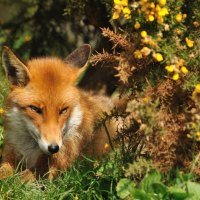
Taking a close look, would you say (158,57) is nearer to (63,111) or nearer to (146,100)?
(146,100)

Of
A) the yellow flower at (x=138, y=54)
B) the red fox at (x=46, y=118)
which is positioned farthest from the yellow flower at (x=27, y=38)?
the yellow flower at (x=138, y=54)

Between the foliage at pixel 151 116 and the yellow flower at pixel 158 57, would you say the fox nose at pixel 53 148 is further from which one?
the yellow flower at pixel 158 57

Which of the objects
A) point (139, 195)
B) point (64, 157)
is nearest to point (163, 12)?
point (139, 195)

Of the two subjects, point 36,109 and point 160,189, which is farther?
point 36,109

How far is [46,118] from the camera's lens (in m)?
5.65

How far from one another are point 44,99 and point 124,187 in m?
1.44

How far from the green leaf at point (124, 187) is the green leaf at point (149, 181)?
13 centimetres

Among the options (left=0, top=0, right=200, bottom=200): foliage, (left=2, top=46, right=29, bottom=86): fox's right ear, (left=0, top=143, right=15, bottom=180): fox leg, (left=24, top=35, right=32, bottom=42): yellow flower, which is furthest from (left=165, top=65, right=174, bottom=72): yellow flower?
(left=24, top=35, right=32, bottom=42): yellow flower

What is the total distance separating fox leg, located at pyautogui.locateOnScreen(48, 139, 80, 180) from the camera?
19.5 feet

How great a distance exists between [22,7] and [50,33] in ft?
→ 2.13

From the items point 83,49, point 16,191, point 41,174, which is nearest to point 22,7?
point 83,49

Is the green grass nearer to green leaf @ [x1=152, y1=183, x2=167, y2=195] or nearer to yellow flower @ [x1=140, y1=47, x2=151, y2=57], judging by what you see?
green leaf @ [x1=152, y1=183, x2=167, y2=195]

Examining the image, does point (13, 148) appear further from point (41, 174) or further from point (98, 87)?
point (98, 87)

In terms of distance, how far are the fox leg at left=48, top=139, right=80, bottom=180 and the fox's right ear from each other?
0.84 m
